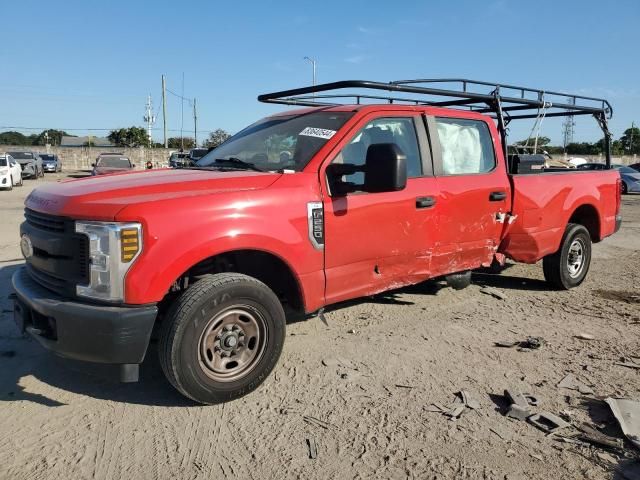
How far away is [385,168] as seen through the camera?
364cm

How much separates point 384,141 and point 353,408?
2164 mm

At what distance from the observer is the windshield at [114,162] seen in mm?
22050

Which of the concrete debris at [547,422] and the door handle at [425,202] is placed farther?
the door handle at [425,202]

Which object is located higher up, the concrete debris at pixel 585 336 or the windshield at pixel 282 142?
the windshield at pixel 282 142

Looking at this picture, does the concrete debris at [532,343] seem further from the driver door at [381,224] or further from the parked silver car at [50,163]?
the parked silver car at [50,163]

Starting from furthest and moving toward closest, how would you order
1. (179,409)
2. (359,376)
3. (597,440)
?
(359,376) < (179,409) < (597,440)

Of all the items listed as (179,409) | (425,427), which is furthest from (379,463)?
(179,409)

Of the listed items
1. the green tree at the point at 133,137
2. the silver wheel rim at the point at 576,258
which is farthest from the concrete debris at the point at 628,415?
the green tree at the point at 133,137

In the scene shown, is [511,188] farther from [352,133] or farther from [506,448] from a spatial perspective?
[506,448]

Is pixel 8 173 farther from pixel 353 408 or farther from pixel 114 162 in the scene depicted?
pixel 353 408

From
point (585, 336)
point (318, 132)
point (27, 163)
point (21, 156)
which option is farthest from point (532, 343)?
point (21, 156)

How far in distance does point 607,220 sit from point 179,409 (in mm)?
5789

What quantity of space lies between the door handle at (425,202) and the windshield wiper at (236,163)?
132 centimetres

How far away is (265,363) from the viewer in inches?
137
